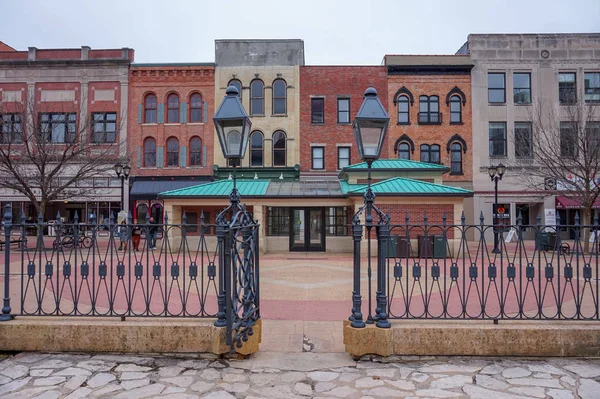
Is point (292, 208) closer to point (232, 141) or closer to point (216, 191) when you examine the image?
point (216, 191)

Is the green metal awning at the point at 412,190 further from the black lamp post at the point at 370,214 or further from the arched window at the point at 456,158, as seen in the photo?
the black lamp post at the point at 370,214

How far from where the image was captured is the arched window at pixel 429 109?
26234 millimetres

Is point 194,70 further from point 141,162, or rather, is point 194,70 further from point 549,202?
point 549,202

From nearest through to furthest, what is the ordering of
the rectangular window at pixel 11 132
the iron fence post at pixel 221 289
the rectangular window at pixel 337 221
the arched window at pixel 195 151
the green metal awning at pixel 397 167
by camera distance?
the iron fence post at pixel 221 289, the rectangular window at pixel 11 132, the rectangular window at pixel 337 221, the green metal awning at pixel 397 167, the arched window at pixel 195 151

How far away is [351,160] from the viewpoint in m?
26.1

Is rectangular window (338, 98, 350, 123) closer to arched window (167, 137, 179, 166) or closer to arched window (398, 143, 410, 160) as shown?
arched window (398, 143, 410, 160)

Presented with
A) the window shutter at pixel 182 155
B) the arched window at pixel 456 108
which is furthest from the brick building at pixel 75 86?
the arched window at pixel 456 108

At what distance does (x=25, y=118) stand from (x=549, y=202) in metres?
30.0

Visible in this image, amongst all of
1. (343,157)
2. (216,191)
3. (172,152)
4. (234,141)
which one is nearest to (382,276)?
(234,141)

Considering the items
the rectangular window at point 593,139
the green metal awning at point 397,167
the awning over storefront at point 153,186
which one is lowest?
the awning over storefront at point 153,186

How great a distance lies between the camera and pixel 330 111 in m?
26.3

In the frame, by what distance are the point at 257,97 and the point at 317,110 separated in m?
4.07

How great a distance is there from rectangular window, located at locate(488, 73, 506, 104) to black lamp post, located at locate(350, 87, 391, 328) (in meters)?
24.9

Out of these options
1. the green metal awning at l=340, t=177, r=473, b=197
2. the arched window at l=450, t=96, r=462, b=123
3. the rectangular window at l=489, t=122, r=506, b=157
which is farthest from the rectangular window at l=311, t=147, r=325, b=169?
the rectangular window at l=489, t=122, r=506, b=157
